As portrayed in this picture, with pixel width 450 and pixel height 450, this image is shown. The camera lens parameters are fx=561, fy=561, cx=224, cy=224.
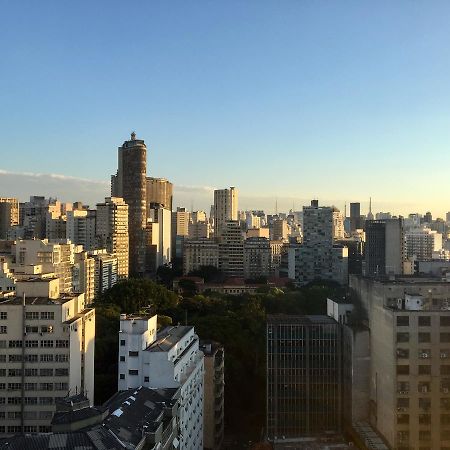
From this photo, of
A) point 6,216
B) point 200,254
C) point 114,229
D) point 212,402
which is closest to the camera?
point 212,402

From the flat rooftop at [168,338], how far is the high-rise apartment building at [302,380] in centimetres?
341

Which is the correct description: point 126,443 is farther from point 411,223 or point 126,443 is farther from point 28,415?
Answer: point 411,223

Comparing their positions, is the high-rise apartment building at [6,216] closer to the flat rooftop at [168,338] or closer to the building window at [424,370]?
the flat rooftop at [168,338]

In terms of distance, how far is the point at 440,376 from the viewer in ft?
59.7

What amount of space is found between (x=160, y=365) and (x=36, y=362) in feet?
16.5

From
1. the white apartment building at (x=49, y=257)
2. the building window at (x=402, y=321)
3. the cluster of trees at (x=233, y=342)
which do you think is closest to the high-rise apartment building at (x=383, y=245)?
the cluster of trees at (x=233, y=342)

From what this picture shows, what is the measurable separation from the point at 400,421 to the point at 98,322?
1615cm

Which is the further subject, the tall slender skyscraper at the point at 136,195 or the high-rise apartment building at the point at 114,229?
the tall slender skyscraper at the point at 136,195

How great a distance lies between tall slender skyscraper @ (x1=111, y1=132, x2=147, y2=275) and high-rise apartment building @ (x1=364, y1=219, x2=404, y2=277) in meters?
26.3

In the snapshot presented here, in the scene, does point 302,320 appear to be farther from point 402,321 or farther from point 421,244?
point 421,244

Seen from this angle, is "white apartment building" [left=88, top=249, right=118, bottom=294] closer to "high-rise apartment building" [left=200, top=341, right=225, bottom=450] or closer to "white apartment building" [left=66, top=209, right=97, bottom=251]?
"white apartment building" [left=66, top=209, right=97, bottom=251]

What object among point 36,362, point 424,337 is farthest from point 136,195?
point 424,337

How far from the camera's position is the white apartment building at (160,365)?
16.5m

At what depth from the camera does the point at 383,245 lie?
6506 cm
